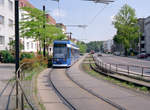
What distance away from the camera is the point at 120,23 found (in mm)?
60969

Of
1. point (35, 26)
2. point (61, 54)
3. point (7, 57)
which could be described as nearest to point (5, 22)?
point (7, 57)

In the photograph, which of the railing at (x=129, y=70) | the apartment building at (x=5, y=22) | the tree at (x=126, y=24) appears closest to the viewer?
the railing at (x=129, y=70)

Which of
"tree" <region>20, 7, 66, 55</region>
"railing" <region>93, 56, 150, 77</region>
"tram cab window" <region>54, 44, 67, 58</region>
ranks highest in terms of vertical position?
"tree" <region>20, 7, 66, 55</region>

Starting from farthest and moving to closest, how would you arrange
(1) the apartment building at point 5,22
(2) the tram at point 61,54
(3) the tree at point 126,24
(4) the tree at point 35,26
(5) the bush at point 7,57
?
(3) the tree at point 126,24 < (1) the apartment building at point 5,22 < (5) the bush at point 7,57 < (2) the tram at point 61,54 < (4) the tree at point 35,26

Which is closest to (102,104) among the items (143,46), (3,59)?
(3,59)

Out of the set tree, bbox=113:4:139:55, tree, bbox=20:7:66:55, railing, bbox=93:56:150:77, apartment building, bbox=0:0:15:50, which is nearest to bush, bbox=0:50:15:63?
apartment building, bbox=0:0:15:50

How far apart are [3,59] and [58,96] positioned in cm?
2373

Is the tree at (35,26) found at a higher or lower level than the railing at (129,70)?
higher

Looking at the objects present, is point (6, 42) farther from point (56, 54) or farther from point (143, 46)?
point (143, 46)

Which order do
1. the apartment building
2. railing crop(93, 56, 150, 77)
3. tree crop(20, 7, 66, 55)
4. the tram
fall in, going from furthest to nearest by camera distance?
the apartment building → the tram → tree crop(20, 7, 66, 55) → railing crop(93, 56, 150, 77)

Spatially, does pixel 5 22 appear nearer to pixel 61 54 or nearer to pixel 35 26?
pixel 35 26

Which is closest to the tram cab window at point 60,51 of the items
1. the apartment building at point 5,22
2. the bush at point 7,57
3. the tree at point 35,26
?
the tree at point 35,26

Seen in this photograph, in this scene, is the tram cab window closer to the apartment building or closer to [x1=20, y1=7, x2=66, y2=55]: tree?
[x1=20, y1=7, x2=66, y2=55]: tree

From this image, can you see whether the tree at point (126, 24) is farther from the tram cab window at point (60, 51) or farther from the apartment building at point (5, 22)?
the tram cab window at point (60, 51)
